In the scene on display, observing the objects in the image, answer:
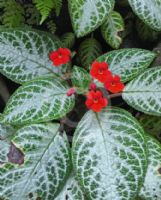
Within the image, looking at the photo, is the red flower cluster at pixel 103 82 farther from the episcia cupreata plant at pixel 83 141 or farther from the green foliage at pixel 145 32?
the green foliage at pixel 145 32

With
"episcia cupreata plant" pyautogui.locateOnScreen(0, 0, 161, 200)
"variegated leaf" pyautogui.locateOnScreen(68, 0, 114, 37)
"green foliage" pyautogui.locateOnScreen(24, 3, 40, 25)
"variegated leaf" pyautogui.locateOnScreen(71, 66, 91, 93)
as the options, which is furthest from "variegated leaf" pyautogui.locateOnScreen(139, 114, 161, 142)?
"green foliage" pyautogui.locateOnScreen(24, 3, 40, 25)

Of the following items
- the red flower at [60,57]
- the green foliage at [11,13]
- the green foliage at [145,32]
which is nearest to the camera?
the red flower at [60,57]

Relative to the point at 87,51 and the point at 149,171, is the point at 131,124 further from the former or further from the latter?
the point at 87,51

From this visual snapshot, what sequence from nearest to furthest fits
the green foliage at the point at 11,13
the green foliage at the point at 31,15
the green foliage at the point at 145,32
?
the green foliage at the point at 11,13 → the green foliage at the point at 31,15 → the green foliage at the point at 145,32

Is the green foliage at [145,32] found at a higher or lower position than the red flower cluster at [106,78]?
lower

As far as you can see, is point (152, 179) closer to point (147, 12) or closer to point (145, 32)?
point (147, 12)

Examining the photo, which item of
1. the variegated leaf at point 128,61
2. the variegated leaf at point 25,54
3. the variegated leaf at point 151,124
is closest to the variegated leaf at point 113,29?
the variegated leaf at point 128,61

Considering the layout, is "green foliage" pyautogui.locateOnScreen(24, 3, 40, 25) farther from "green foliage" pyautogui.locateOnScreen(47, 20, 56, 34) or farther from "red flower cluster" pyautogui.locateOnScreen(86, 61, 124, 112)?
"red flower cluster" pyautogui.locateOnScreen(86, 61, 124, 112)
